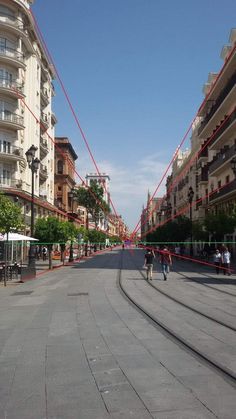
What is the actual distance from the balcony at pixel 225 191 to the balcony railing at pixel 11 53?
2222cm

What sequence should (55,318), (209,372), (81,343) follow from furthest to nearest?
(55,318)
(81,343)
(209,372)

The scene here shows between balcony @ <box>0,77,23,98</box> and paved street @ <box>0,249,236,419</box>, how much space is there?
32.7 meters

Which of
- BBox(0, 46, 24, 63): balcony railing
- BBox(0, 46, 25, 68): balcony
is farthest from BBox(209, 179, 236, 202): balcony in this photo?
BBox(0, 46, 24, 63): balcony railing

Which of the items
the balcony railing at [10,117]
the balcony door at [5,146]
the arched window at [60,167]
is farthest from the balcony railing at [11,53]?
the arched window at [60,167]

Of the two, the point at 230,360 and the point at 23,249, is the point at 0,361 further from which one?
the point at 23,249

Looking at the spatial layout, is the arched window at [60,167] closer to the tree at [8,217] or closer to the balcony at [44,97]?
the balcony at [44,97]

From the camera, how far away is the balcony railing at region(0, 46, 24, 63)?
4312 cm

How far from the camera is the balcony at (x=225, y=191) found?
1547 inches

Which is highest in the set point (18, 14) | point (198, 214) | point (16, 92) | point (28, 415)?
point (18, 14)

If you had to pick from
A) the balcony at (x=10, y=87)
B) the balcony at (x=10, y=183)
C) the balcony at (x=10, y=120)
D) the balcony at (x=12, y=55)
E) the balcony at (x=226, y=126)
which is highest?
the balcony at (x=12, y=55)

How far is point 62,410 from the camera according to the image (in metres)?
4.98

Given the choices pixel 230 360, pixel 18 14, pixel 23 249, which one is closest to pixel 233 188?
pixel 23 249

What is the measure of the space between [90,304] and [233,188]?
92.2 feet

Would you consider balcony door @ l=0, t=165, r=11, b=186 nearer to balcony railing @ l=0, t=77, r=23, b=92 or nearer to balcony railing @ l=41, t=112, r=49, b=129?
balcony railing @ l=0, t=77, r=23, b=92
